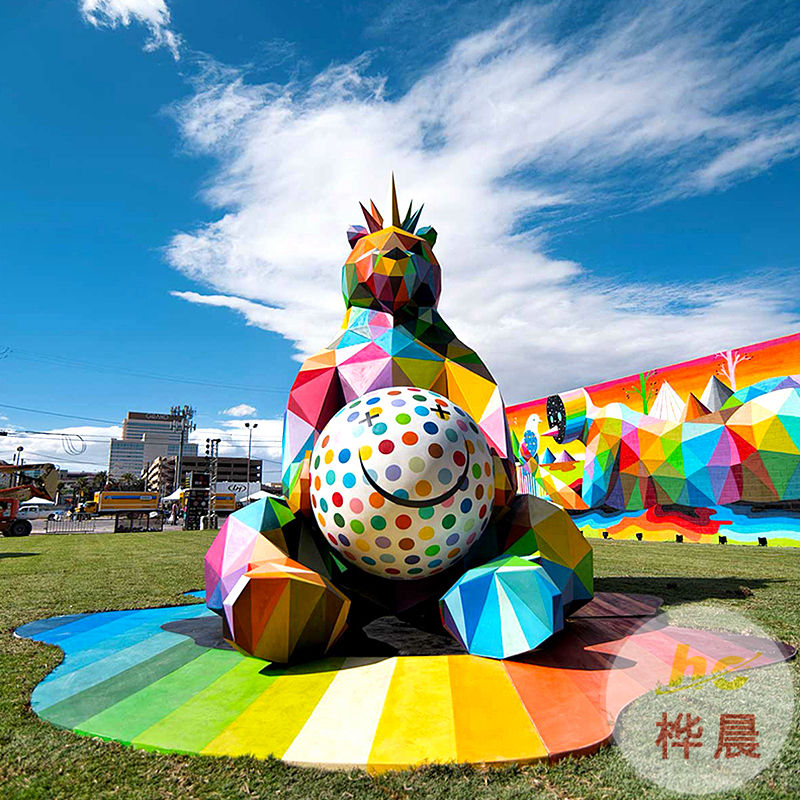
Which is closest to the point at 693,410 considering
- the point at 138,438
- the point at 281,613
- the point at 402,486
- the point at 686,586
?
the point at 686,586

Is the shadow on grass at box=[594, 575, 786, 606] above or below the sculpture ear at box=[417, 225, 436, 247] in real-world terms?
below

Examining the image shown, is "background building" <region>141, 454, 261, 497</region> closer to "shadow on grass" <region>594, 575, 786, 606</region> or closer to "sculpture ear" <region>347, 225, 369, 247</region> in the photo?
"shadow on grass" <region>594, 575, 786, 606</region>

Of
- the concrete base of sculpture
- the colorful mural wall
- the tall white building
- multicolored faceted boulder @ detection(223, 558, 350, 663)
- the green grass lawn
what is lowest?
the green grass lawn

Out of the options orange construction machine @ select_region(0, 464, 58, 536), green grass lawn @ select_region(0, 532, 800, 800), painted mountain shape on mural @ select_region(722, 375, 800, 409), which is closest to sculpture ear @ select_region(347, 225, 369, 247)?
green grass lawn @ select_region(0, 532, 800, 800)

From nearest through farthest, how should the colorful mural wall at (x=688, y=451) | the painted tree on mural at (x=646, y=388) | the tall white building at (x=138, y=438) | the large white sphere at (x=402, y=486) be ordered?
the large white sphere at (x=402, y=486)
the colorful mural wall at (x=688, y=451)
the painted tree on mural at (x=646, y=388)
the tall white building at (x=138, y=438)

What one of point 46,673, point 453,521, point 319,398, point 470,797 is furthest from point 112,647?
point 470,797

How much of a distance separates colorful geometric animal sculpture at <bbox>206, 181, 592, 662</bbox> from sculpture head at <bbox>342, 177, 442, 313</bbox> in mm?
591

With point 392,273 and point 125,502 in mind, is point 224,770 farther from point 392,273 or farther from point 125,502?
point 125,502

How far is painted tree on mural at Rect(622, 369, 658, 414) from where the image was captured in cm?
2119

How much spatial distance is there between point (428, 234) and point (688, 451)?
52.4ft

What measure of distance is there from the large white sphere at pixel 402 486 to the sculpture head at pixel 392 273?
77.0 inches

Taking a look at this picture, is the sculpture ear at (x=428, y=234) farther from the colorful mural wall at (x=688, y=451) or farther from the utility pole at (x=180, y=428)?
the utility pole at (x=180, y=428)

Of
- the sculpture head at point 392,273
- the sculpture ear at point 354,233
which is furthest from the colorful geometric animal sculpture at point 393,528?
the sculpture ear at point 354,233

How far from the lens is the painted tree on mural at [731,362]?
60.1 feet
